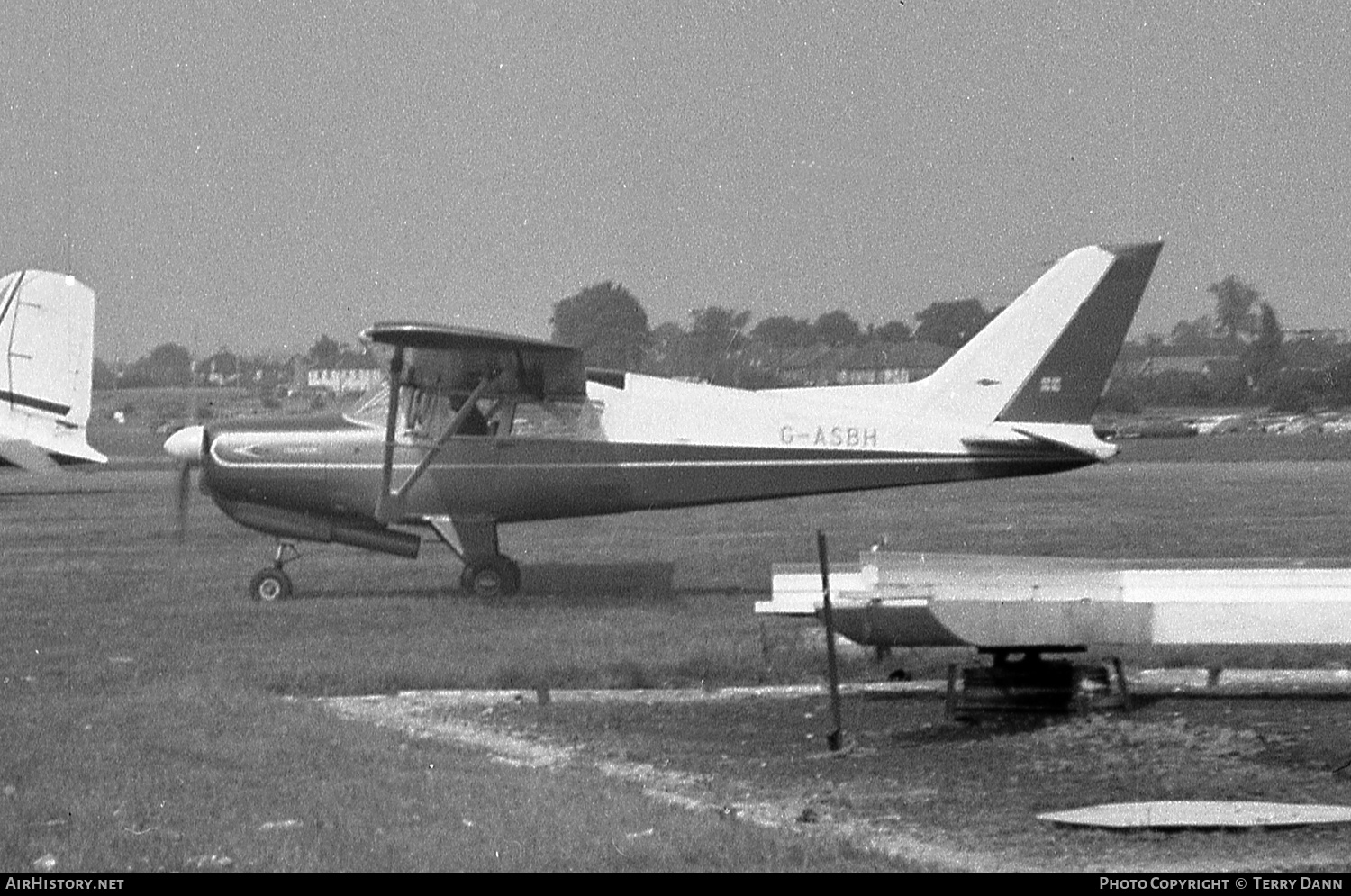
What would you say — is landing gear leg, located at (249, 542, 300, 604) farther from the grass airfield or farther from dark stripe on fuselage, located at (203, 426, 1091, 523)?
dark stripe on fuselage, located at (203, 426, 1091, 523)

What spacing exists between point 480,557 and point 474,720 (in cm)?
713

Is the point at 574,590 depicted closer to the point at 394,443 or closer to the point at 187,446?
the point at 394,443

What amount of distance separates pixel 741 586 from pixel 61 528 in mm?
13120

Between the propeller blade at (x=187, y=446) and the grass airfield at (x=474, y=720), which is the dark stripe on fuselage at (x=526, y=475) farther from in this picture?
the grass airfield at (x=474, y=720)

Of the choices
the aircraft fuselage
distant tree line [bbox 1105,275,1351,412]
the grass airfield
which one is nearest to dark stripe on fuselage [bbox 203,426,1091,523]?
the aircraft fuselage

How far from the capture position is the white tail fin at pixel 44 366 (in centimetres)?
3288

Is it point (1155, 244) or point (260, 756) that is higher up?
point (1155, 244)

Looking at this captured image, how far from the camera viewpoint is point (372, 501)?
17.4 metres

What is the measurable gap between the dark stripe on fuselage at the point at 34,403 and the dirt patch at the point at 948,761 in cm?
2459

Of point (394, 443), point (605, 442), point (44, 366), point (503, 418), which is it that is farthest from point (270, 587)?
point (44, 366)

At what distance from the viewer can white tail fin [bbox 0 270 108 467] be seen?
108ft

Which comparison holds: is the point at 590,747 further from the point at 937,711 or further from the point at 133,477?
the point at 133,477

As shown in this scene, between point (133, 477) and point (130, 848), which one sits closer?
point (130, 848)
